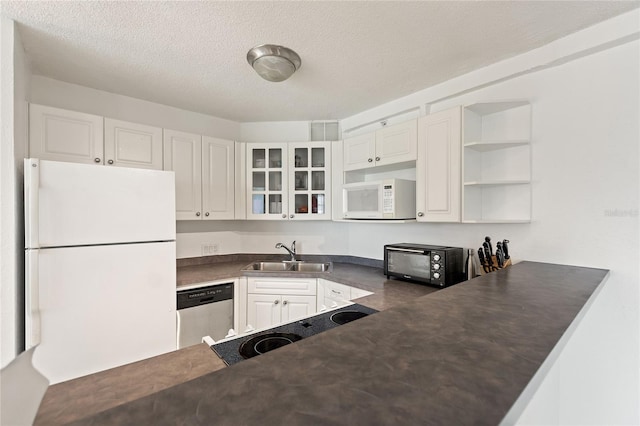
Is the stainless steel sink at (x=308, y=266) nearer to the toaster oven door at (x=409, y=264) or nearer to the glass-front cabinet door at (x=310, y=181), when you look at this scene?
the glass-front cabinet door at (x=310, y=181)

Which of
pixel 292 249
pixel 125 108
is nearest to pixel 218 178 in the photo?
pixel 125 108

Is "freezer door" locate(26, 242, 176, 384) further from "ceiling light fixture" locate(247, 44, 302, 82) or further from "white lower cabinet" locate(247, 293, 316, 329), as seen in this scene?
"ceiling light fixture" locate(247, 44, 302, 82)

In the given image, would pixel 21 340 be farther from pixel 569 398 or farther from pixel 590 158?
pixel 590 158

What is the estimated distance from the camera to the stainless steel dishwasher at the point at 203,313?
6.94 feet

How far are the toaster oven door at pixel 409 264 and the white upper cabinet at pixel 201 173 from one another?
1.59 metres

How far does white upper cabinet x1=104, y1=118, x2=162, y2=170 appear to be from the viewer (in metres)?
2.13

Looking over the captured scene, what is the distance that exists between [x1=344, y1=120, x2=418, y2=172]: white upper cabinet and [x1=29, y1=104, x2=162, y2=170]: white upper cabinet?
1.67 m

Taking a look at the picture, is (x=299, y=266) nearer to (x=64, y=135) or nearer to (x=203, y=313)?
(x=203, y=313)

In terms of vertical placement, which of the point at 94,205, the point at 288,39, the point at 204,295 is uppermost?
the point at 288,39

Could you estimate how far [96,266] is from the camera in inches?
64.9

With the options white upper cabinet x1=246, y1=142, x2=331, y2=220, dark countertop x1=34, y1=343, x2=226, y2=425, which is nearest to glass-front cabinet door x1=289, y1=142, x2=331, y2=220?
white upper cabinet x1=246, y1=142, x2=331, y2=220

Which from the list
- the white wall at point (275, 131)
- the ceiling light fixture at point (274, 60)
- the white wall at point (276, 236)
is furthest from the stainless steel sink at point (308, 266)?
the ceiling light fixture at point (274, 60)

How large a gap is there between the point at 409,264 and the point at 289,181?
4.58 ft

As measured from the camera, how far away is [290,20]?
1.47 m
